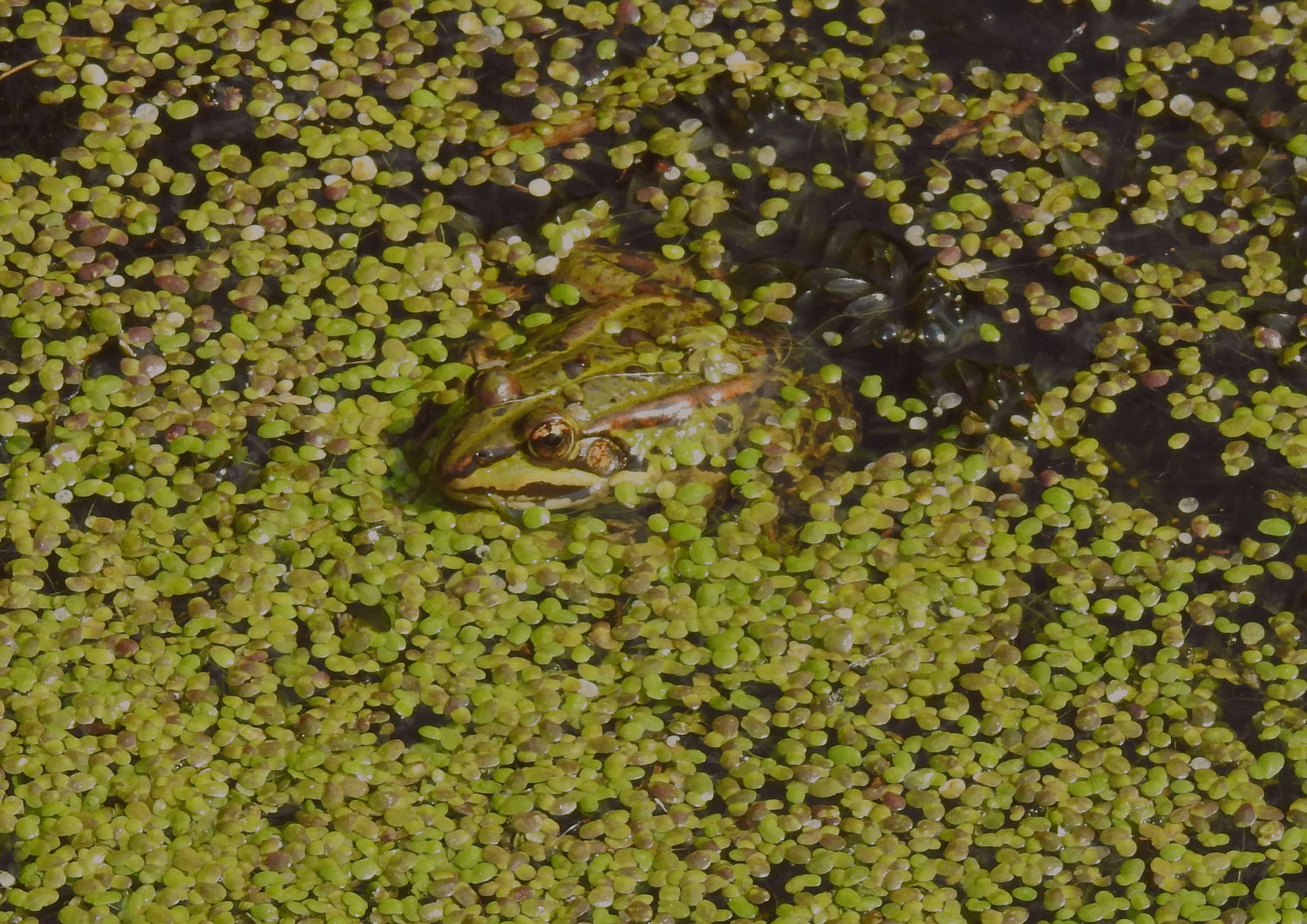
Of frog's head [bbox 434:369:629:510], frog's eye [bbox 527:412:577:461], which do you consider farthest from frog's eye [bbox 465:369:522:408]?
frog's eye [bbox 527:412:577:461]

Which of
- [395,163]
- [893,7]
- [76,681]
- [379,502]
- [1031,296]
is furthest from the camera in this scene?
[893,7]

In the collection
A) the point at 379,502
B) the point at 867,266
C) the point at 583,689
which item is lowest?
the point at 583,689

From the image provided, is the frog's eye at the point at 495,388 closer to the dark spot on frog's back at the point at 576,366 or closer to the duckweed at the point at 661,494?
the dark spot on frog's back at the point at 576,366

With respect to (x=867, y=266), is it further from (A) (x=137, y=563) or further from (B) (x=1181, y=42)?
(A) (x=137, y=563)

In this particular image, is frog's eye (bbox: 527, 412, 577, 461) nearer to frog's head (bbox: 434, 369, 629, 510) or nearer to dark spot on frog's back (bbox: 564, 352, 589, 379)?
frog's head (bbox: 434, 369, 629, 510)

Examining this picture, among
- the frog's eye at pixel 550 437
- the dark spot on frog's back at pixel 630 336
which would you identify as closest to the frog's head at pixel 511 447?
the frog's eye at pixel 550 437

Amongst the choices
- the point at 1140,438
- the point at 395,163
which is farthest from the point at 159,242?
the point at 1140,438

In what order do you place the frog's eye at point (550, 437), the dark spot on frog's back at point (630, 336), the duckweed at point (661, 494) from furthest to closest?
the dark spot on frog's back at point (630, 336) < the frog's eye at point (550, 437) < the duckweed at point (661, 494)
